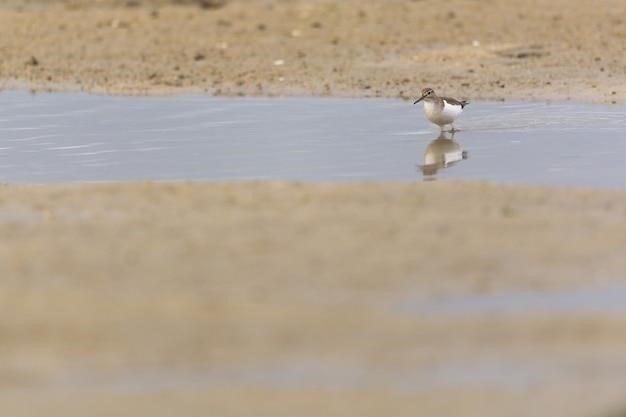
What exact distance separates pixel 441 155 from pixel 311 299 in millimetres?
4667

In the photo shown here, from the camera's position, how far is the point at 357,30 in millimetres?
20047

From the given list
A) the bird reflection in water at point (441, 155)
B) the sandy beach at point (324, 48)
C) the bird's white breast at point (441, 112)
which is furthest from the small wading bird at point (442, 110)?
the sandy beach at point (324, 48)

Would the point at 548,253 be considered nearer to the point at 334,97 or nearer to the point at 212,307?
the point at 212,307

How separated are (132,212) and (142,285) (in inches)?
76.2

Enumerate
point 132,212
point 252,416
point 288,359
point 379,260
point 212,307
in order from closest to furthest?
point 252,416 → point 288,359 → point 212,307 → point 379,260 → point 132,212

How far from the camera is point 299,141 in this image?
44.7 ft

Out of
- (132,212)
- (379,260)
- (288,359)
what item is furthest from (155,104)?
(288,359)

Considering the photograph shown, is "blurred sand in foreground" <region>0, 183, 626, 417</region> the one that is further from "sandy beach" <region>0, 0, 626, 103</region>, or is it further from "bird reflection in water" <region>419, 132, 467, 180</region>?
"sandy beach" <region>0, 0, 626, 103</region>

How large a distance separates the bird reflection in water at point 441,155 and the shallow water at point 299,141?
0.04 ft

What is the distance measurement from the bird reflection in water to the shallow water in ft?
0.04

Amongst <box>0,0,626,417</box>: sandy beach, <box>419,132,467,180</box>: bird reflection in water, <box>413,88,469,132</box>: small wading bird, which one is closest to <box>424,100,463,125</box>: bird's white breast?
<box>413,88,469,132</box>: small wading bird

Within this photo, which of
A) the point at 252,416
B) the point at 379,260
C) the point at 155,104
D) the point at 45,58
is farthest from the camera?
the point at 45,58

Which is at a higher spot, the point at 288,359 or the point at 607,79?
the point at 607,79

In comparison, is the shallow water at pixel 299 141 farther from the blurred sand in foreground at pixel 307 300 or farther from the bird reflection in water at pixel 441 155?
the blurred sand in foreground at pixel 307 300
